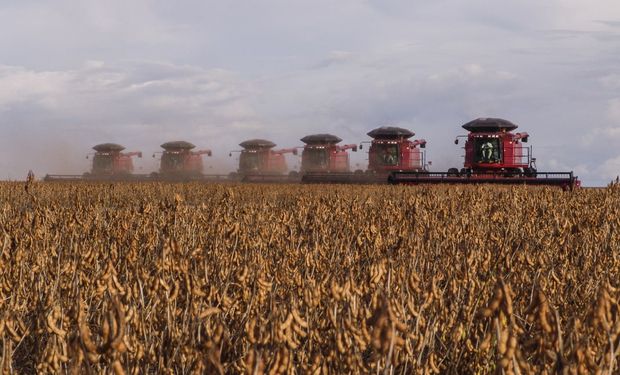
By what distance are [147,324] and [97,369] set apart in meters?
0.96

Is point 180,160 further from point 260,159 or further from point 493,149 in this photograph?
point 493,149

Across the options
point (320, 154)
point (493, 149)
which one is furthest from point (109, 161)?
point (493, 149)

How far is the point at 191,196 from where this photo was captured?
19.2 metres

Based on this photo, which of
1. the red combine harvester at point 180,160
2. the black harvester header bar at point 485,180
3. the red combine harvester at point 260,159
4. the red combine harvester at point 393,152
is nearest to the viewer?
the black harvester header bar at point 485,180

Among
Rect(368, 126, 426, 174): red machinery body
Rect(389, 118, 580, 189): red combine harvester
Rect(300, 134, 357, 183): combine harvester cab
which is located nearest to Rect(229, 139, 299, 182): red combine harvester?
Rect(300, 134, 357, 183): combine harvester cab

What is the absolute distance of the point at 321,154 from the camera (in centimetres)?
3609

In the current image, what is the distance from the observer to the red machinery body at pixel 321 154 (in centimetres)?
3609

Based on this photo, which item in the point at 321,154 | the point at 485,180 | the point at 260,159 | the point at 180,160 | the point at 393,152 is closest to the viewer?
the point at 485,180

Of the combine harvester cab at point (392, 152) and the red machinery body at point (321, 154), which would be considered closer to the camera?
the combine harvester cab at point (392, 152)

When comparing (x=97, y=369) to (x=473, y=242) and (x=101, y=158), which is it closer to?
(x=473, y=242)

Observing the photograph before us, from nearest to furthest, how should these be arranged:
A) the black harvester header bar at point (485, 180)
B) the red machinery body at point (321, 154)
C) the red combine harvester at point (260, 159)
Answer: the black harvester header bar at point (485, 180), the red machinery body at point (321, 154), the red combine harvester at point (260, 159)

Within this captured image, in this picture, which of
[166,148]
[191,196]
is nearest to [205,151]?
[166,148]

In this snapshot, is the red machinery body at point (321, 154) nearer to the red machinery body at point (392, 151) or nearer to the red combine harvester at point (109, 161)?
the red machinery body at point (392, 151)

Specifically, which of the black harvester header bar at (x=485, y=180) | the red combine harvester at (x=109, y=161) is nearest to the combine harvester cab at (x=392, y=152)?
the black harvester header bar at (x=485, y=180)
